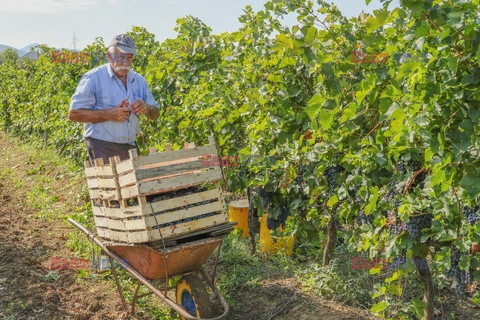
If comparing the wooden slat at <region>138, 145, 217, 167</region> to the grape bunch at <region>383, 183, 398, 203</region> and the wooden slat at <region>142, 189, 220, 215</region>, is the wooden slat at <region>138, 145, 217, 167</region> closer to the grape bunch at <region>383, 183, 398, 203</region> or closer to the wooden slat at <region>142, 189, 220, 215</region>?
the wooden slat at <region>142, 189, 220, 215</region>

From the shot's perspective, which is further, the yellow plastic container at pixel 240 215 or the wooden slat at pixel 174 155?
the yellow plastic container at pixel 240 215

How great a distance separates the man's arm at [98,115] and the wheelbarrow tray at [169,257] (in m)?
A: 1.00

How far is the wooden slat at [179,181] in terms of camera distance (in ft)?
10.9

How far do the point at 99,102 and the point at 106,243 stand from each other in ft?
3.74

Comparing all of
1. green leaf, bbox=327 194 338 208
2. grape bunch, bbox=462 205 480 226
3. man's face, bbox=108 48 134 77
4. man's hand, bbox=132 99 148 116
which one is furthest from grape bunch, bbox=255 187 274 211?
grape bunch, bbox=462 205 480 226

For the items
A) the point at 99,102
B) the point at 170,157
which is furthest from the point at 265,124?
the point at 99,102

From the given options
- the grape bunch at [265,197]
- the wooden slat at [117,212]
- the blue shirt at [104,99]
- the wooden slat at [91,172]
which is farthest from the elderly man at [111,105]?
the grape bunch at [265,197]

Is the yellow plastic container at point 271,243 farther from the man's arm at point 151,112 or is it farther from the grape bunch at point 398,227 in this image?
the grape bunch at point 398,227

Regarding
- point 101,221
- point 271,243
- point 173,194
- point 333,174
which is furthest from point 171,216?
point 271,243

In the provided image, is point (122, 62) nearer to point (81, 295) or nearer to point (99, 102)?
point (99, 102)

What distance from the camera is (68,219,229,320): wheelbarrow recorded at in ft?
11.1

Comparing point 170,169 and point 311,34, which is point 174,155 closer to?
point 170,169

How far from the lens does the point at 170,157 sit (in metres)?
3.47

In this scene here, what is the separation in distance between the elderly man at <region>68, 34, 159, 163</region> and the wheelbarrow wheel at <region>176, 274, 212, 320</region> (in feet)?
3.96
